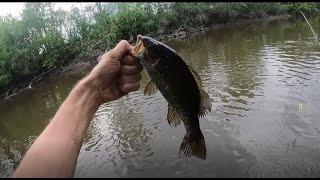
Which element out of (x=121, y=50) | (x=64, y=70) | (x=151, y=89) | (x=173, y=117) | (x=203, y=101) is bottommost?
(x=64, y=70)

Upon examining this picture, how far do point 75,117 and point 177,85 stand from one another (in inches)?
26.5

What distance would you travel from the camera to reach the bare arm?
172 centimetres

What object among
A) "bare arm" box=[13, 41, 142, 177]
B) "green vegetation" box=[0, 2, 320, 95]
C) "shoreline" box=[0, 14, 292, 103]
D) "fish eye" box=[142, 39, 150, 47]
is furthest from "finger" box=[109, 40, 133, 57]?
"shoreline" box=[0, 14, 292, 103]

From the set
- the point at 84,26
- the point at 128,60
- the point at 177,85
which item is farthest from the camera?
the point at 84,26

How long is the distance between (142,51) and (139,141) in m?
8.98

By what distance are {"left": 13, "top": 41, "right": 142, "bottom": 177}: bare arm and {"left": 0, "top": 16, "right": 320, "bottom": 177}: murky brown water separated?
254 inches

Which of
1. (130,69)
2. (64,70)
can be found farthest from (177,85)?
(64,70)

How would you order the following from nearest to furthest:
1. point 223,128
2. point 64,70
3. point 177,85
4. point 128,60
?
1. point 177,85
2. point 128,60
3. point 223,128
4. point 64,70

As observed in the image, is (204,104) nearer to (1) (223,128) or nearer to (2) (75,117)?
(2) (75,117)

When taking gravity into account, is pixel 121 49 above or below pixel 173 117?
above

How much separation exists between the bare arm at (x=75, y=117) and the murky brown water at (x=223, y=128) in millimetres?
6451

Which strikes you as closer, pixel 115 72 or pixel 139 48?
pixel 139 48

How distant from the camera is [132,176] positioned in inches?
362

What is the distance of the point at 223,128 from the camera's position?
1087cm
